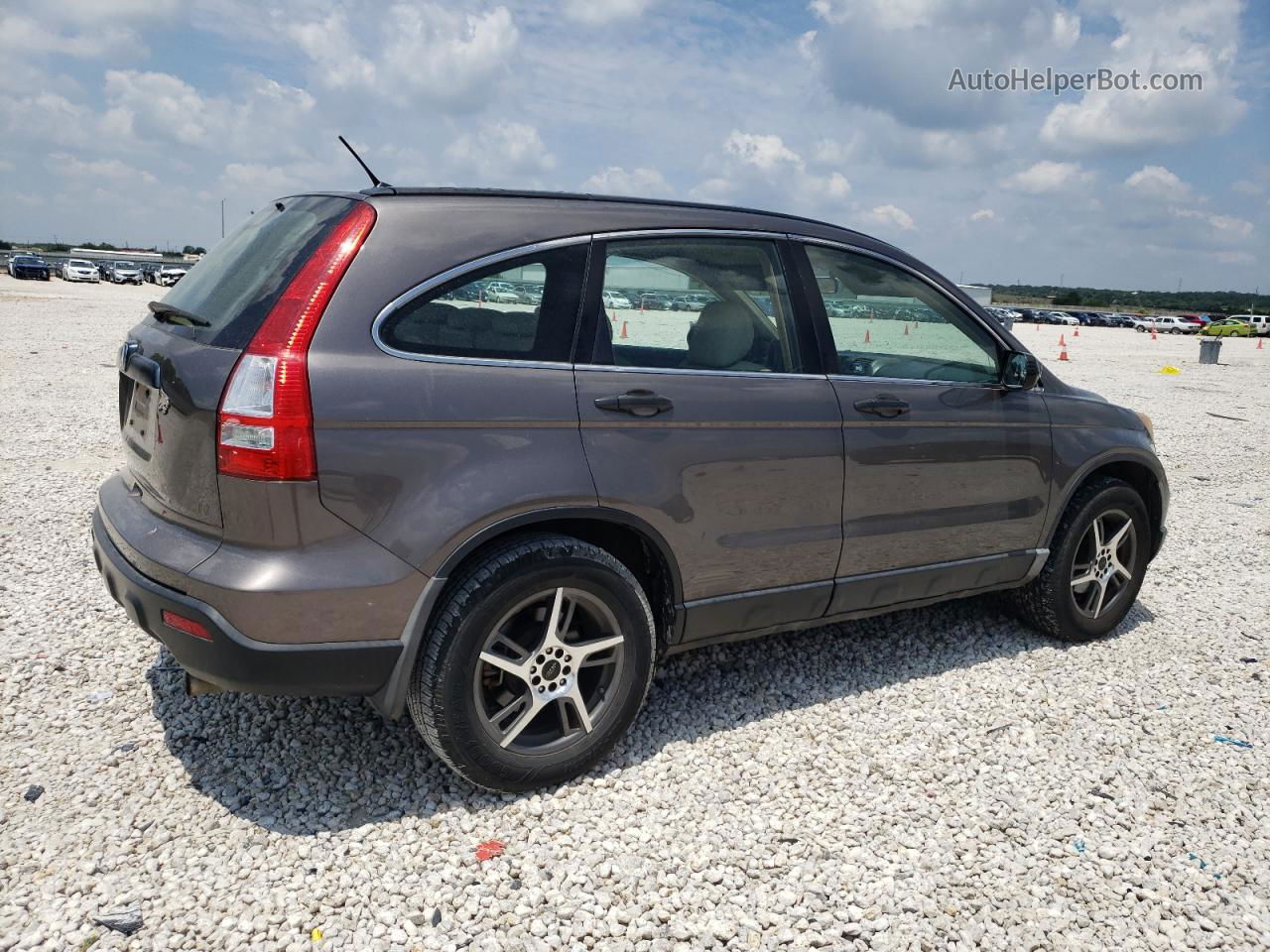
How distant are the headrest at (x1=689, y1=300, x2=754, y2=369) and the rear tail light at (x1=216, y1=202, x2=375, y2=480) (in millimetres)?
1373

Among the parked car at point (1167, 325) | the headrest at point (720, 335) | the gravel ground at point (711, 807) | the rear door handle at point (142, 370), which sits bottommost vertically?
the gravel ground at point (711, 807)

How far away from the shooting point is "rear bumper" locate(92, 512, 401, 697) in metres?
2.70

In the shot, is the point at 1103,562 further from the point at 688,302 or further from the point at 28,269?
the point at 28,269

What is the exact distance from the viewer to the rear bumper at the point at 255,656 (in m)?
2.70

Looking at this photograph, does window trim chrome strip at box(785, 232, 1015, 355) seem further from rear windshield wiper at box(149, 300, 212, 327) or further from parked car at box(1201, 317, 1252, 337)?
parked car at box(1201, 317, 1252, 337)

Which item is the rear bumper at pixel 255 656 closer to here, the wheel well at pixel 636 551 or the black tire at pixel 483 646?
the black tire at pixel 483 646

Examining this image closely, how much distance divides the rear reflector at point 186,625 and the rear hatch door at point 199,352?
0.27 meters

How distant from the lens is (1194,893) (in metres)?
2.85

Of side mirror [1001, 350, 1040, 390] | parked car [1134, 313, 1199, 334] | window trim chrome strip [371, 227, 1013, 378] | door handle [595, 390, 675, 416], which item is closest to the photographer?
window trim chrome strip [371, 227, 1013, 378]

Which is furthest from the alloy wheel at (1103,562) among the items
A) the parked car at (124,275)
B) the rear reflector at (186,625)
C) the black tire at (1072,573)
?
the parked car at (124,275)

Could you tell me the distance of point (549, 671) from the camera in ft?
10.3

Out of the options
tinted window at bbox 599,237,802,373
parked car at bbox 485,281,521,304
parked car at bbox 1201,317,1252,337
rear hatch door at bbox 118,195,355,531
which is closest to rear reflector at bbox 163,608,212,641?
→ rear hatch door at bbox 118,195,355,531

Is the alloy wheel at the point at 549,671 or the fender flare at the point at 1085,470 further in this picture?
the fender flare at the point at 1085,470

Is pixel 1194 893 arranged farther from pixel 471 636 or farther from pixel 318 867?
pixel 318 867
